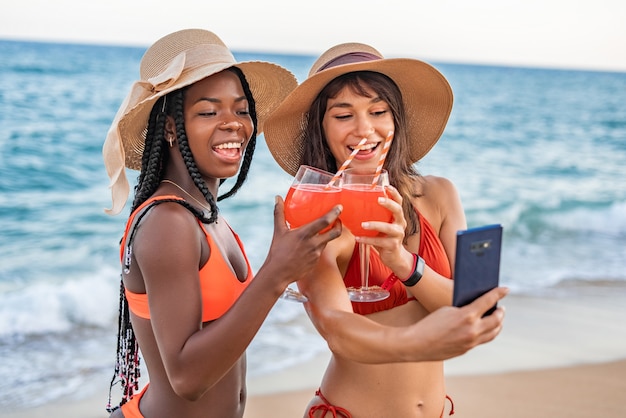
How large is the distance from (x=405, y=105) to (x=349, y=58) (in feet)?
1.48

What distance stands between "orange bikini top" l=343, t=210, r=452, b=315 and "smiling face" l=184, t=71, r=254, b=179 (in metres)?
0.57

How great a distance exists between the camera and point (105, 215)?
10.5m

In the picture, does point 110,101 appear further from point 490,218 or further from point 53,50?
point 53,50

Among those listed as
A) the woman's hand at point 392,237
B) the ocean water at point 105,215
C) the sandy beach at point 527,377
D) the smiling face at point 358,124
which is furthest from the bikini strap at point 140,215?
the ocean water at point 105,215

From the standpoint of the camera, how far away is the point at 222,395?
2697 millimetres

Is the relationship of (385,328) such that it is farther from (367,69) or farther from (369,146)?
(367,69)

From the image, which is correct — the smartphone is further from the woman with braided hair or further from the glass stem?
the glass stem

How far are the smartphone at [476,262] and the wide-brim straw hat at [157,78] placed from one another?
113cm

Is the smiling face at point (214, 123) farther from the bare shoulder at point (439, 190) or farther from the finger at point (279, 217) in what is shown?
the bare shoulder at point (439, 190)

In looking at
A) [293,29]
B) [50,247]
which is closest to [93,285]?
[50,247]

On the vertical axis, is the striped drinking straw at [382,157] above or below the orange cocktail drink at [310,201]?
above

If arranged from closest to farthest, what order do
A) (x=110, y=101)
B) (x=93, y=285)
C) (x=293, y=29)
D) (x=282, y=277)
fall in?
(x=282, y=277) < (x=93, y=285) < (x=110, y=101) < (x=293, y=29)

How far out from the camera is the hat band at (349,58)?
2.87m

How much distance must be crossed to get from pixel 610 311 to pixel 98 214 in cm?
672
